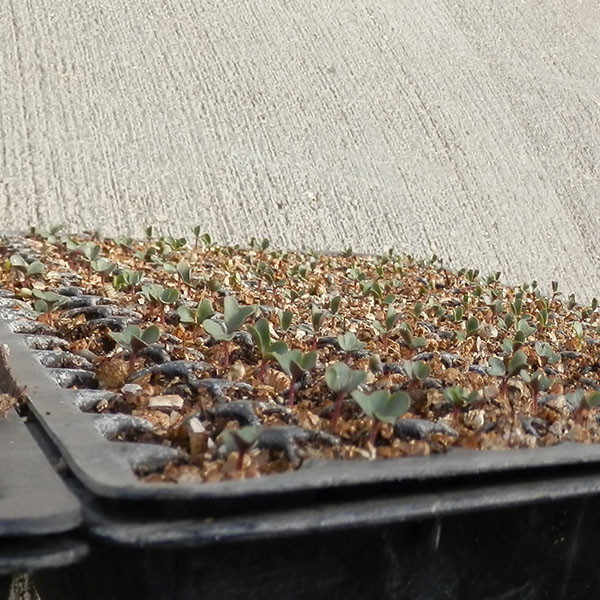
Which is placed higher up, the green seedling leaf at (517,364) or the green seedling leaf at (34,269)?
the green seedling leaf at (34,269)

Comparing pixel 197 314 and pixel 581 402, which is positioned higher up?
pixel 197 314

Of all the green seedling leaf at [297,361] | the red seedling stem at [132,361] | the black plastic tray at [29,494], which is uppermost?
the green seedling leaf at [297,361]

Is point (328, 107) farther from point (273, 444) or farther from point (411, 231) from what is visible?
point (273, 444)

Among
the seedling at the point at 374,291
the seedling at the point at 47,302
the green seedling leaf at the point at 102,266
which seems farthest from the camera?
the seedling at the point at 374,291

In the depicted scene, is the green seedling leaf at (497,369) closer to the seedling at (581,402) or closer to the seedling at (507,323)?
the seedling at (581,402)

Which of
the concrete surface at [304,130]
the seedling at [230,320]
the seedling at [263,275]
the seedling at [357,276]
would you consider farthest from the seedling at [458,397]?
the concrete surface at [304,130]

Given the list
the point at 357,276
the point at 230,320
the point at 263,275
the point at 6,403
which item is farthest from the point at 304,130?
the point at 6,403

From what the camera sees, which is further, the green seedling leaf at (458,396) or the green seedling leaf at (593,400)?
the green seedling leaf at (593,400)

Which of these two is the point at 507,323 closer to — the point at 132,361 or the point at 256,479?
the point at 132,361
